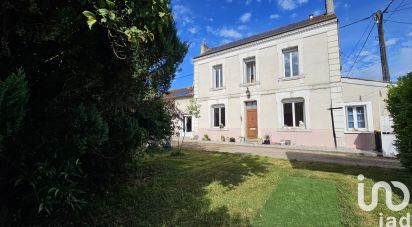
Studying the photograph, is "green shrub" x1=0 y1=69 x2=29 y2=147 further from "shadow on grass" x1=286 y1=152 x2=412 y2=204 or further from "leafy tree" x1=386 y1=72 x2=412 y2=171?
"shadow on grass" x1=286 y1=152 x2=412 y2=204

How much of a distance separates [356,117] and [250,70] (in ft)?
22.8

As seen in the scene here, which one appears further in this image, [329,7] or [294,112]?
[294,112]

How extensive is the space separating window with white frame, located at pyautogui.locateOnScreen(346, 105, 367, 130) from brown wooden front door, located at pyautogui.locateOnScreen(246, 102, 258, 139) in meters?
5.22

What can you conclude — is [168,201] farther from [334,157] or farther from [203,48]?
[203,48]

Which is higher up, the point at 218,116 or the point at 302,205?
the point at 218,116

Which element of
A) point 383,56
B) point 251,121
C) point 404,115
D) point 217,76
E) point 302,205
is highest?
point 383,56

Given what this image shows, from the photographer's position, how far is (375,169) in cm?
660

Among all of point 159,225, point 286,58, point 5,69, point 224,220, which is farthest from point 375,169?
point 286,58

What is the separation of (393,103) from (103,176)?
223 inches

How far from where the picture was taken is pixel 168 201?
4.23m

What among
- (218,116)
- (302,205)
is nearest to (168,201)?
(302,205)

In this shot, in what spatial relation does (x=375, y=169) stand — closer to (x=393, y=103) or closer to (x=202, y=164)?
(x=393, y=103)

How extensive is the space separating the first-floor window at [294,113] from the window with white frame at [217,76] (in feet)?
17.3

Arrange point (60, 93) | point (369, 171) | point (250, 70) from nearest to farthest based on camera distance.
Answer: point (60, 93) < point (369, 171) < point (250, 70)
